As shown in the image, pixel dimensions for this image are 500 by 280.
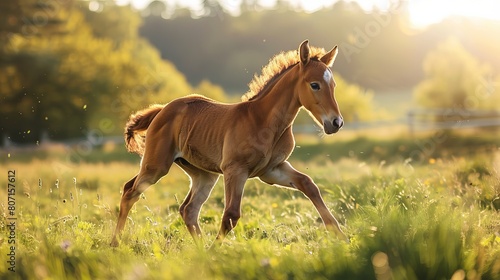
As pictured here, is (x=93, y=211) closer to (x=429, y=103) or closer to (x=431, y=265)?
(x=431, y=265)

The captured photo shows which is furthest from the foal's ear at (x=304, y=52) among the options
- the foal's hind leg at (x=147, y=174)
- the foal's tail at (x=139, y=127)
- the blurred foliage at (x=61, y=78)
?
the blurred foliage at (x=61, y=78)

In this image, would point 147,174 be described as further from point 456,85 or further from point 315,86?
point 456,85

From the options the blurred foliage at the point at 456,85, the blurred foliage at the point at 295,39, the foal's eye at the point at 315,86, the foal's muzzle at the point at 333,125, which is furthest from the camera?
the blurred foliage at the point at 295,39

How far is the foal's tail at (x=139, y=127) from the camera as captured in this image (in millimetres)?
8406

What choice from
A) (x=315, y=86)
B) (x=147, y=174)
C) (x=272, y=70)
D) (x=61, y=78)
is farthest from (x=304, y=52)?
(x=61, y=78)

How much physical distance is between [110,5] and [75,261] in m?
46.6

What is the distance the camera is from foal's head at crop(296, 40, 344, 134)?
6.50 meters

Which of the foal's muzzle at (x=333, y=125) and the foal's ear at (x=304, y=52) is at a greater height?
the foal's ear at (x=304, y=52)

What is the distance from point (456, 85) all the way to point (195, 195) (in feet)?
125

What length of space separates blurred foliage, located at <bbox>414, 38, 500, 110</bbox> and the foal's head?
37589 mm

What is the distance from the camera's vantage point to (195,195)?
7.84m

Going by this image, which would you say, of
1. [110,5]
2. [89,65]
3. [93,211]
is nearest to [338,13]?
[110,5]

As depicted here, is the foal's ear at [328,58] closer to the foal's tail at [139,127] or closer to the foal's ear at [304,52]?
the foal's ear at [304,52]

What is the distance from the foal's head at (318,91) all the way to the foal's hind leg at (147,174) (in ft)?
5.84
